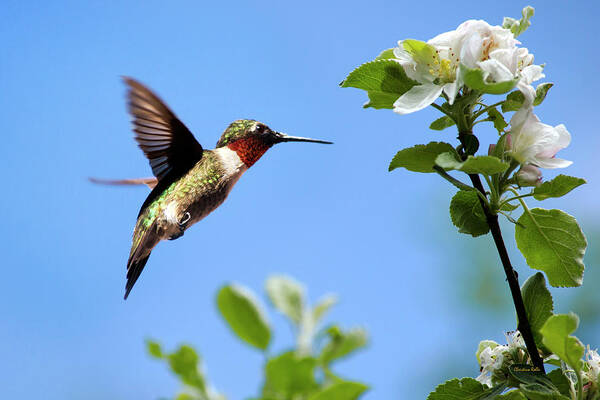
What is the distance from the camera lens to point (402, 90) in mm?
1140

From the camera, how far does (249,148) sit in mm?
2564

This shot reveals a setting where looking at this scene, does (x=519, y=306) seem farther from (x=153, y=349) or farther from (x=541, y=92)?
(x=153, y=349)

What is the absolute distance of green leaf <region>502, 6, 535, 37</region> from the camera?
1.13 meters

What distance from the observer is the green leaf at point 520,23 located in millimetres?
1130

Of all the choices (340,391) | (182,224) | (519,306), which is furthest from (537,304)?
(182,224)

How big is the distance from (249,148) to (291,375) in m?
2.19

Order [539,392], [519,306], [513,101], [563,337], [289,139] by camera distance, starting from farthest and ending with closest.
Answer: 1. [289,139]
2. [513,101]
3. [519,306]
4. [539,392]
5. [563,337]

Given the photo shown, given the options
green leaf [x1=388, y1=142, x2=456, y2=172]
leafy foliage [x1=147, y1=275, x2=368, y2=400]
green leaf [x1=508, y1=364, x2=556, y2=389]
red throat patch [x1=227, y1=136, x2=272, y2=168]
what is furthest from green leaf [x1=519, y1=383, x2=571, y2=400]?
red throat patch [x1=227, y1=136, x2=272, y2=168]

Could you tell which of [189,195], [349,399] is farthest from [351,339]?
[189,195]

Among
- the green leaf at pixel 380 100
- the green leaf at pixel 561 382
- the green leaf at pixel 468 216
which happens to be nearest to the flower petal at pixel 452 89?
the green leaf at pixel 380 100

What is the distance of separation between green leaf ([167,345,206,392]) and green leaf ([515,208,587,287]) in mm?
930

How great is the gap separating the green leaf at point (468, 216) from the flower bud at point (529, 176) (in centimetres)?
11

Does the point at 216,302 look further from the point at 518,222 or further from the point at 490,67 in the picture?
the point at 518,222

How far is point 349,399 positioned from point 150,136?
6.72ft
